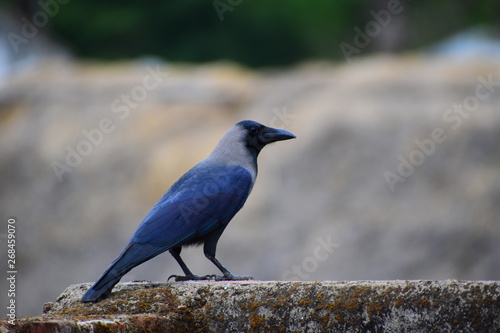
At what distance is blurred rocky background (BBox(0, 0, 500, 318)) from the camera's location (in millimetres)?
13898

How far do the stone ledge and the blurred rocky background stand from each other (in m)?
10.2

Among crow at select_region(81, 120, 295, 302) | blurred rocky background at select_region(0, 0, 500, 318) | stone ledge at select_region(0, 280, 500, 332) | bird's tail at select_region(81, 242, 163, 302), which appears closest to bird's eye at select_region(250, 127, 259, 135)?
crow at select_region(81, 120, 295, 302)

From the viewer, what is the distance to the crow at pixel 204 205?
4.30 metres

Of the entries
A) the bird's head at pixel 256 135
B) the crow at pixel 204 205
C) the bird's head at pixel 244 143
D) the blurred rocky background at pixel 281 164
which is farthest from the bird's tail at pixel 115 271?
the blurred rocky background at pixel 281 164

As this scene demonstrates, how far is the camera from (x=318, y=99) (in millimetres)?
15453

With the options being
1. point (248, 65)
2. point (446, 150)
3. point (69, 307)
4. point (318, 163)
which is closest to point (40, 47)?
point (248, 65)

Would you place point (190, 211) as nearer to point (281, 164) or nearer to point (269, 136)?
point (269, 136)

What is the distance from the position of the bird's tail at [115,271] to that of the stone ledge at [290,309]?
47 mm

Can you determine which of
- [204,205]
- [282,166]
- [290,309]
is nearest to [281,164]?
[282,166]

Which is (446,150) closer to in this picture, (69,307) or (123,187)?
(123,187)

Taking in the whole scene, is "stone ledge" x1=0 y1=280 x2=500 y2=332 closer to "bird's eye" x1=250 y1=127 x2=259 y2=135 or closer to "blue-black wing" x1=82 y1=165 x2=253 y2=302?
"blue-black wing" x1=82 y1=165 x2=253 y2=302

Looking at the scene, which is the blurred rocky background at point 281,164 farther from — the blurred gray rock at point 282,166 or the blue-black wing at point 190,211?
the blue-black wing at point 190,211

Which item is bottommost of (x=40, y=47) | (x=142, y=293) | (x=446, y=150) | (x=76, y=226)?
(x=76, y=226)

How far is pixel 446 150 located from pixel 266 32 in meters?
7.61
